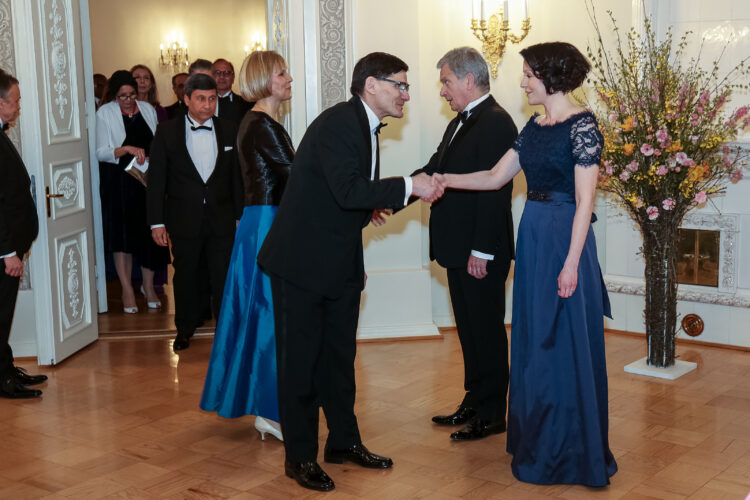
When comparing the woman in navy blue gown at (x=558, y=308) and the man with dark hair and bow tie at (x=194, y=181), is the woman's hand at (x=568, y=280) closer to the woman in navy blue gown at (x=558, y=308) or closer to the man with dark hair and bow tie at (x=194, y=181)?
the woman in navy blue gown at (x=558, y=308)

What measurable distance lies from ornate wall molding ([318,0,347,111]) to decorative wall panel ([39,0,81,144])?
165cm

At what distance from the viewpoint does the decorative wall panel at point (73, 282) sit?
18.5 feet

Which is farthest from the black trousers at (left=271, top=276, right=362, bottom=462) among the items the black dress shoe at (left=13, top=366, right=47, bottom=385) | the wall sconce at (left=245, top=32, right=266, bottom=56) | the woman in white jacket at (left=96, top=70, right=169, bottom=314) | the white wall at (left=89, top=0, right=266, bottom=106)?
the wall sconce at (left=245, top=32, right=266, bottom=56)

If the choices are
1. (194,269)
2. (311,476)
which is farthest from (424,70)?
(311,476)

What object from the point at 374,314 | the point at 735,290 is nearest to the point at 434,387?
the point at 374,314

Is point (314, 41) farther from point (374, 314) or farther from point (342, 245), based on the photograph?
point (342, 245)

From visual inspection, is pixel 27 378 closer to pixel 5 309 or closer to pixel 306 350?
pixel 5 309

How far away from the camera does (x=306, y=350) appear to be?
11.6ft

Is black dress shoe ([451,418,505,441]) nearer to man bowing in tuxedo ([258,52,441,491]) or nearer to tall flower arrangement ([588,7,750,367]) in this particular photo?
man bowing in tuxedo ([258,52,441,491])

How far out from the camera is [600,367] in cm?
363

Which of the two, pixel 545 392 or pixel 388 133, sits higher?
pixel 388 133

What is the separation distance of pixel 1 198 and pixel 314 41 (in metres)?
2.31

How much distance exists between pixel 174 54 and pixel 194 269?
23.8 feet

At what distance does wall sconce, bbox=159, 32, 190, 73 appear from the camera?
12344 mm
